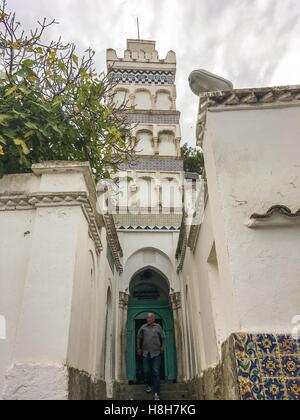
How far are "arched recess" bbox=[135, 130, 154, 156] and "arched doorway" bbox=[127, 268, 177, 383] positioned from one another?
4316mm

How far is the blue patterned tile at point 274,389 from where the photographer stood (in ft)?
7.89

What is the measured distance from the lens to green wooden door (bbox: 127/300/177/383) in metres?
9.34

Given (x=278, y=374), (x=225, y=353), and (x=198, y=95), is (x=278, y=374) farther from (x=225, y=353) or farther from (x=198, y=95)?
(x=198, y=95)

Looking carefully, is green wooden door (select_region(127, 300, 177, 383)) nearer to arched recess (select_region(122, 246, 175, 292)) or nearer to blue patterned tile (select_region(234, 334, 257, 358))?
arched recess (select_region(122, 246, 175, 292))

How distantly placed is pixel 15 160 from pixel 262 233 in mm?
3296

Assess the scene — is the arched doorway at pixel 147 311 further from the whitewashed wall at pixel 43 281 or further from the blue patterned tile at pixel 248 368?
the blue patterned tile at pixel 248 368

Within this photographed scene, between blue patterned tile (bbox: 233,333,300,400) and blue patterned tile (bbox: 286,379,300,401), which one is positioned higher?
blue patterned tile (bbox: 233,333,300,400)

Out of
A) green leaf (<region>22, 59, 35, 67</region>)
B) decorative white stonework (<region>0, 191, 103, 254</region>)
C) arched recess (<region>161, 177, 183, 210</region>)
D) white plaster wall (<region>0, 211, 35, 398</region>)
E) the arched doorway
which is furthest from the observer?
arched recess (<region>161, 177, 183, 210</region>)

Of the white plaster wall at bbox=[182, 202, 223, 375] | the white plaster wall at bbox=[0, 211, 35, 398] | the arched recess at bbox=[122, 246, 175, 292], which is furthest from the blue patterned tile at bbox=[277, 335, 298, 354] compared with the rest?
the arched recess at bbox=[122, 246, 175, 292]

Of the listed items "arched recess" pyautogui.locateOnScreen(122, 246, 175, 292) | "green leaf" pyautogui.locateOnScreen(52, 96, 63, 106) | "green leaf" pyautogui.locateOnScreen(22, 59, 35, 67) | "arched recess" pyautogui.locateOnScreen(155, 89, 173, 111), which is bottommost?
"green leaf" pyautogui.locateOnScreen(52, 96, 63, 106)

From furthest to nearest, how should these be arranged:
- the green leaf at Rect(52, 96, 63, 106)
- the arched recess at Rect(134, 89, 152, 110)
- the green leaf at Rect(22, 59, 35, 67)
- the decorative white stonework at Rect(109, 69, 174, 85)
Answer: the decorative white stonework at Rect(109, 69, 174, 85), the arched recess at Rect(134, 89, 152, 110), the green leaf at Rect(52, 96, 63, 106), the green leaf at Rect(22, 59, 35, 67)

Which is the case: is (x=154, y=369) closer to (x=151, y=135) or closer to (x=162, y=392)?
(x=162, y=392)

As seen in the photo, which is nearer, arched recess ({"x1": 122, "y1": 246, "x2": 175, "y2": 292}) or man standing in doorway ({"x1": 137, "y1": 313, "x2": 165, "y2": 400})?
man standing in doorway ({"x1": 137, "y1": 313, "x2": 165, "y2": 400})
